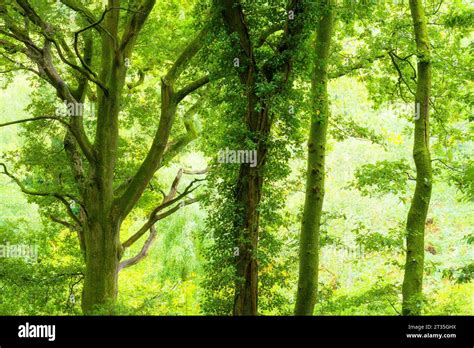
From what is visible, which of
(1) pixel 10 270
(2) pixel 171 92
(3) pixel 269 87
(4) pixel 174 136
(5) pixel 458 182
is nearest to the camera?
(3) pixel 269 87

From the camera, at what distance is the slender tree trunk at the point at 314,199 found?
36.0 ft

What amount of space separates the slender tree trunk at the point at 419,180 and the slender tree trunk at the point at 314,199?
1.51 metres

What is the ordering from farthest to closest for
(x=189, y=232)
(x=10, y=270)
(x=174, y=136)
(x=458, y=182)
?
(x=189, y=232) < (x=174, y=136) < (x=10, y=270) < (x=458, y=182)

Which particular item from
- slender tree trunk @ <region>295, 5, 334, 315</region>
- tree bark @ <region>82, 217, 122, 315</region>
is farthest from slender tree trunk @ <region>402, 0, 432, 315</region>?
tree bark @ <region>82, 217, 122, 315</region>

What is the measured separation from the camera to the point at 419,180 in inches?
415

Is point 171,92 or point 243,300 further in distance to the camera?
point 171,92

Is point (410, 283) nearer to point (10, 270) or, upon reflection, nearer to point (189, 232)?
point (10, 270)

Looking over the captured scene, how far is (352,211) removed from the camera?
87.0ft

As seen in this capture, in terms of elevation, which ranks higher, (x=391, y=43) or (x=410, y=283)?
(x=391, y=43)

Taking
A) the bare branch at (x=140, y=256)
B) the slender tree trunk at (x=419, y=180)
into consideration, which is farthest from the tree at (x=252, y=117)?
the bare branch at (x=140, y=256)

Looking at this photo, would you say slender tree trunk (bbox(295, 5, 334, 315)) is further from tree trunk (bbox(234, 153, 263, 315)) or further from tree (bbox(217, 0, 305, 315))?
tree trunk (bbox(234, 153, 263, 315))
